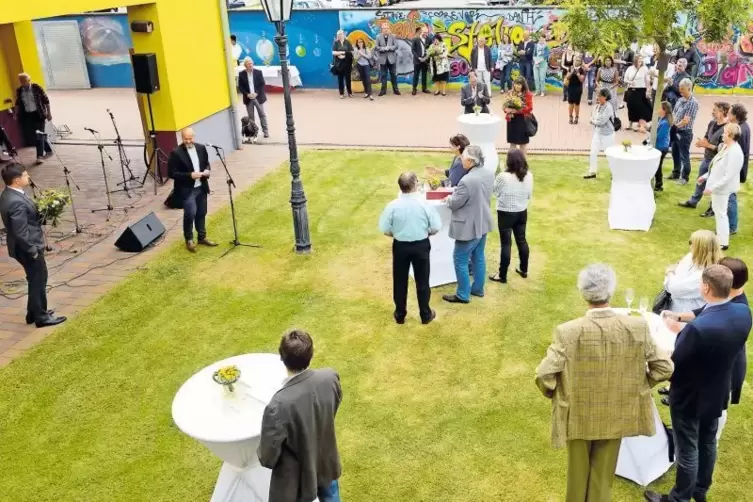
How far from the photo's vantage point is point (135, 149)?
49.7ft

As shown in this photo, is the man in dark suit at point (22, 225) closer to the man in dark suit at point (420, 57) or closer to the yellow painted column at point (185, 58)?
the yellow painted column at point (185, 58)

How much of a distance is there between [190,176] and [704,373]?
22.6ft

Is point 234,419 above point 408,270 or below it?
above

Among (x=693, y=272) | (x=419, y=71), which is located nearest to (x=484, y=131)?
(x=693, y=272)

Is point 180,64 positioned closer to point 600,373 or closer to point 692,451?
point 600,373

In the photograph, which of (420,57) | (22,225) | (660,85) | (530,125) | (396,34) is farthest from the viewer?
(396,34)

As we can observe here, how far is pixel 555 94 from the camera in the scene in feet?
66.4

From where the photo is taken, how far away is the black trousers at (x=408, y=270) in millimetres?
6988

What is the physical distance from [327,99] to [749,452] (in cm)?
1705

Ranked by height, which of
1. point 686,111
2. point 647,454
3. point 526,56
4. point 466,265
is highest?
point 686,111

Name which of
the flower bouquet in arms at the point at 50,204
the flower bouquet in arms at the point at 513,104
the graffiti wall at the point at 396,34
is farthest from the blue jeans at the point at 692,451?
the graffiti wall at the point at 396,34

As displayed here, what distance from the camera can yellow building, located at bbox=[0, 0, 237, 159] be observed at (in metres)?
12.2

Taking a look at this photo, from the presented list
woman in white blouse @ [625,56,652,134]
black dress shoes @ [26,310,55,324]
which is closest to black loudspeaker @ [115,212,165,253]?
black dress shoes @ [26,310,55,324]

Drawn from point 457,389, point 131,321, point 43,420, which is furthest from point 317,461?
point 131,321
